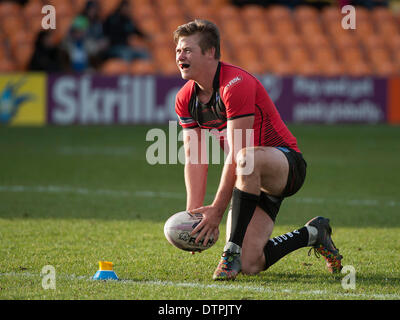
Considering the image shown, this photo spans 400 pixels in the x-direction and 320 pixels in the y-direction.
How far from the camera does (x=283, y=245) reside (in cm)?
485

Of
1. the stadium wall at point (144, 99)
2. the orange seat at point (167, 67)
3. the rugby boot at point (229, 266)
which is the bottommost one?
the rugby boot at point (229, 266)

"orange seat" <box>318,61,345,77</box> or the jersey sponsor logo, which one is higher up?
"orange seat" <box>318,61,345,77</box>

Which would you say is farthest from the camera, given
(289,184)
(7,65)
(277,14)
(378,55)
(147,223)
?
(277,14)


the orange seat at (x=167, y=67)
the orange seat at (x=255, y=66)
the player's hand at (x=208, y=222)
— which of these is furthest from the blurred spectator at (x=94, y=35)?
the player's hand at (x=208, y=222)

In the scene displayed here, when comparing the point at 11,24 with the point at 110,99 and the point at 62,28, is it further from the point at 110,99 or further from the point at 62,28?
the point at 110,99

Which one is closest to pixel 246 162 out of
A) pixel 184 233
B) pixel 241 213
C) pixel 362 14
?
pixel 241 213

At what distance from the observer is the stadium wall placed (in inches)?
598

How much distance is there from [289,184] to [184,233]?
2.74ft

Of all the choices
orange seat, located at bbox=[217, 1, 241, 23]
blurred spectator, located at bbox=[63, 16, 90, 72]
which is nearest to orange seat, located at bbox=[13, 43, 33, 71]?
blurred spectator, located at bbox=[63, 16, 90, 72]

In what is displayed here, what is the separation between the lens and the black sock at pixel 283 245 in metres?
4.74

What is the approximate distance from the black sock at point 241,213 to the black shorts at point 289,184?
0.35 m

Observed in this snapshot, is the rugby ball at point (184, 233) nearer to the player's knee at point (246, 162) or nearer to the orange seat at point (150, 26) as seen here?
the player's knee at point (246, 162)

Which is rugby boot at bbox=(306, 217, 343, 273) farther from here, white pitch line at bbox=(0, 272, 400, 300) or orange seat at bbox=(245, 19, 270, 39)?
orange seat at bbox=(245, 19, 270, 39)

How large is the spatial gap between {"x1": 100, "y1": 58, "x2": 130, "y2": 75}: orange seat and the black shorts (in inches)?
495
